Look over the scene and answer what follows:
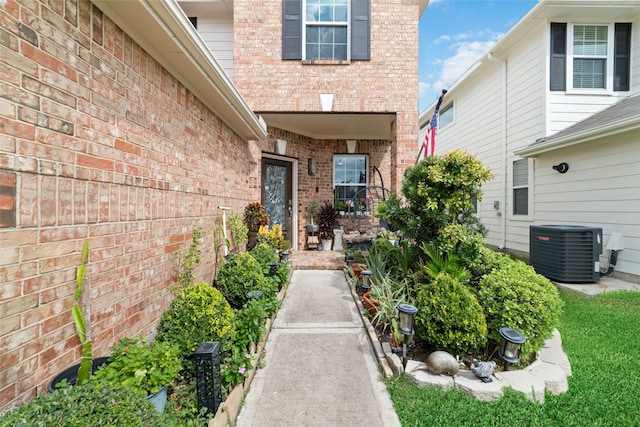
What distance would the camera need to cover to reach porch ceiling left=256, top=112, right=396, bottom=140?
6.10 metres

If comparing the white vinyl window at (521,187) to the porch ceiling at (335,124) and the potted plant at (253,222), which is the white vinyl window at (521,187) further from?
the potted plant at (253,222)

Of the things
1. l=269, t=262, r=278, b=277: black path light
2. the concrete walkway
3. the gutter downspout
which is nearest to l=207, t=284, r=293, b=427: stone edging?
the concrete walkway

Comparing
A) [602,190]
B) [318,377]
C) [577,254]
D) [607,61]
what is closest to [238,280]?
[318,377]

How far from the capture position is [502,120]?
26.2ft

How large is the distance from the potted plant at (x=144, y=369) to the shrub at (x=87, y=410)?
0.86 ft

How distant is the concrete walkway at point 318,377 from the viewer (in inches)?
75.3

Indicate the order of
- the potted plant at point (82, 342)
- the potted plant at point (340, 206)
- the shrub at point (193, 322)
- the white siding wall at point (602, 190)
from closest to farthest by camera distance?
1. the potted plant at point (82, 342)
2. the shrub at point (193, 322)
3. the white siding wall at point (602, 190)
4. the potted plant at point (340, 206)

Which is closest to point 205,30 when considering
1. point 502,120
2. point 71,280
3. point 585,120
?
point 71,280

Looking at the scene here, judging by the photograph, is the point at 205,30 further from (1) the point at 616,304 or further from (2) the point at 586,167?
(1) the point at 616,304

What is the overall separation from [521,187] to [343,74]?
543cm

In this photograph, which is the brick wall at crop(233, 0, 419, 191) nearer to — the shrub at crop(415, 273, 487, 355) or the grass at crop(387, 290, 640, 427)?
the shrub at crop(415, 273, 487, 355)

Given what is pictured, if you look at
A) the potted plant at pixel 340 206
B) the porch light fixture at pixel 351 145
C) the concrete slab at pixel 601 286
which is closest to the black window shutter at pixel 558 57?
the concrete slab at pixel 601 286

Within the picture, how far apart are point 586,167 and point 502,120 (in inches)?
117

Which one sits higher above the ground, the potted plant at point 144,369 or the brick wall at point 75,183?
the brick wall at point 75,183
